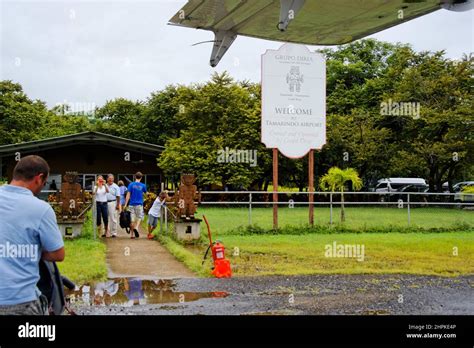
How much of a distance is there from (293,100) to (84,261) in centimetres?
788

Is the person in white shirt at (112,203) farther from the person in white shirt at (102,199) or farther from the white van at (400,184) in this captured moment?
the white van at (400,184)

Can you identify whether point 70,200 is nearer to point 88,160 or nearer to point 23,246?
point 23,246

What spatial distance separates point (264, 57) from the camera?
47.2 ft

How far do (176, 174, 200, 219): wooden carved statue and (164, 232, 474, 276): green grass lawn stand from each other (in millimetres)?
680

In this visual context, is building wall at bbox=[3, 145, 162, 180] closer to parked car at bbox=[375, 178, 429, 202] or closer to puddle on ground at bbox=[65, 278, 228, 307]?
parked car at bbox=[375, 178, 429, 202]

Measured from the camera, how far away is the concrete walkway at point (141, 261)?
811 centimetres

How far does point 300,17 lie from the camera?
9.30 feet

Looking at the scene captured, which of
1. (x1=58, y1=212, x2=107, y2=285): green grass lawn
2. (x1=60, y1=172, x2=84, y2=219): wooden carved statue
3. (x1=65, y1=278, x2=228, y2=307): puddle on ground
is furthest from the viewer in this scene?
(x1=60, y1=172, x2=84, y2=219): wooden carved statue

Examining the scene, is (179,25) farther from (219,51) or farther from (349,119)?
(349,119)

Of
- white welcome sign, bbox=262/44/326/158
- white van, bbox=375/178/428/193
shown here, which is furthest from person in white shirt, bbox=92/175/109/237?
white van, bbox=375/178/428/193

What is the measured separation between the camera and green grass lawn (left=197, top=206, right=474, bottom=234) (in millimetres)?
15094
